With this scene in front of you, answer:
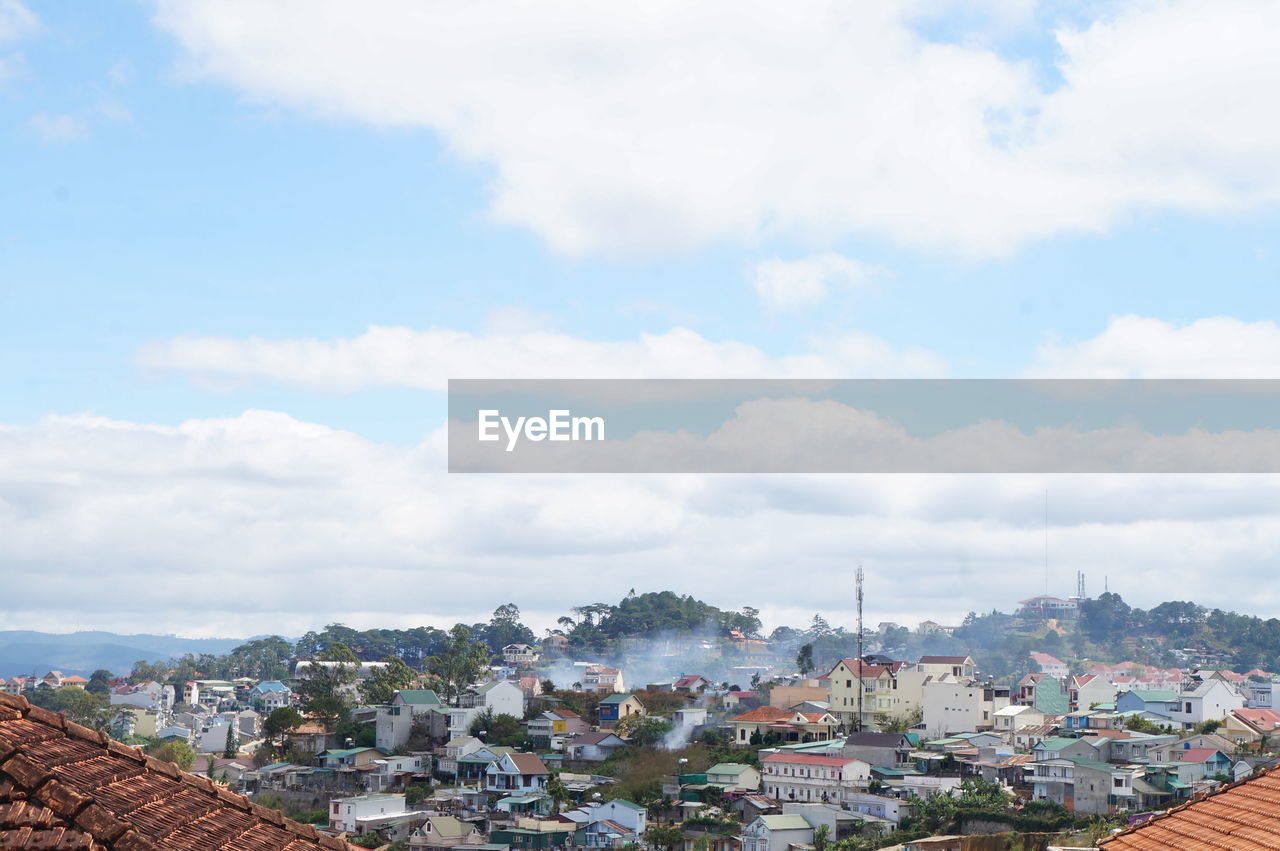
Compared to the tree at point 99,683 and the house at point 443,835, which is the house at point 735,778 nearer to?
the house at point 443,835

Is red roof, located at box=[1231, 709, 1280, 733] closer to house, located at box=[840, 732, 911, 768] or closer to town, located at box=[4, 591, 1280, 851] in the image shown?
town, located at box=[4, 591, 1280, 851]

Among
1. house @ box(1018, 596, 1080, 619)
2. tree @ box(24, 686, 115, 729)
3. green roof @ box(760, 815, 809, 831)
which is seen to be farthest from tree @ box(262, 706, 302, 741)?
house @ box(1018, 596, 1080, 619)

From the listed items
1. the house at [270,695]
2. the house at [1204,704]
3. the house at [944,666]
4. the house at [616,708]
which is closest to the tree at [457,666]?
the house at [616,708]

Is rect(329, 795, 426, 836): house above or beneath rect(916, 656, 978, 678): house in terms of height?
beneath

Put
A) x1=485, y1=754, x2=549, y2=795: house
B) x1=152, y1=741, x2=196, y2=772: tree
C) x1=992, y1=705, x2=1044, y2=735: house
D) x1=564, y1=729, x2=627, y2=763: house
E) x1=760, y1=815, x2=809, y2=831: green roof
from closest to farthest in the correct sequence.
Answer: x1=760, y1=815, x2=809, y2=831: green roof → x1=152, y1=741, x2=196, y2=772: tree → x1=485, y1=754, x2=549, y2=795: house → x1=564, y1=729, x2=627, y2=763: house → x1=992, y1=705, x2=1044, y2=735: house

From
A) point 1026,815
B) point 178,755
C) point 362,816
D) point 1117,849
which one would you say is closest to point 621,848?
point 362,816

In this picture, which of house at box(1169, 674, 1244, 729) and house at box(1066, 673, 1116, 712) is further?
house at box(1066, 673, 1116, 712)

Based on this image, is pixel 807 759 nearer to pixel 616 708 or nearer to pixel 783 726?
pixel 783 726
